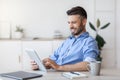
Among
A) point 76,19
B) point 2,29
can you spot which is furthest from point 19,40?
point 76,19

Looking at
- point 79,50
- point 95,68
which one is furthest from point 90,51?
point 95,68

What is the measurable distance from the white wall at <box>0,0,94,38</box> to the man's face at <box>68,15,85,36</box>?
2.76 meters

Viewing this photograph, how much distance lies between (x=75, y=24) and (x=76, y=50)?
26 centimetres

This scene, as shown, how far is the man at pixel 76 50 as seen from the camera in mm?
2332

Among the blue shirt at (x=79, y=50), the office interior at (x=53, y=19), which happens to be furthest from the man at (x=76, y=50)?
the office interior at (x=53, y=19)

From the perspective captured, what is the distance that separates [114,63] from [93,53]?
10.1 feet

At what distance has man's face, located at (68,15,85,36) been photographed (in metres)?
2.58

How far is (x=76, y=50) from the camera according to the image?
8.30 feet

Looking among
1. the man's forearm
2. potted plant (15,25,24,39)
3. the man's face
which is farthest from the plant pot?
the man's forearm

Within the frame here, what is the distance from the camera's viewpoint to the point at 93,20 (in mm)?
5285

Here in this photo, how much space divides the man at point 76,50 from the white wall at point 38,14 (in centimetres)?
268

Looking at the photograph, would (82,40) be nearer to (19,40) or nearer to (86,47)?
(86,47)

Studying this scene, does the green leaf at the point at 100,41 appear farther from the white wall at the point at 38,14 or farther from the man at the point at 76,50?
the man at the point at 76,50

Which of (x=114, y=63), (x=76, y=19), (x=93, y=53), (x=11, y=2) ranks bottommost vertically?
(x=114, y=63)
